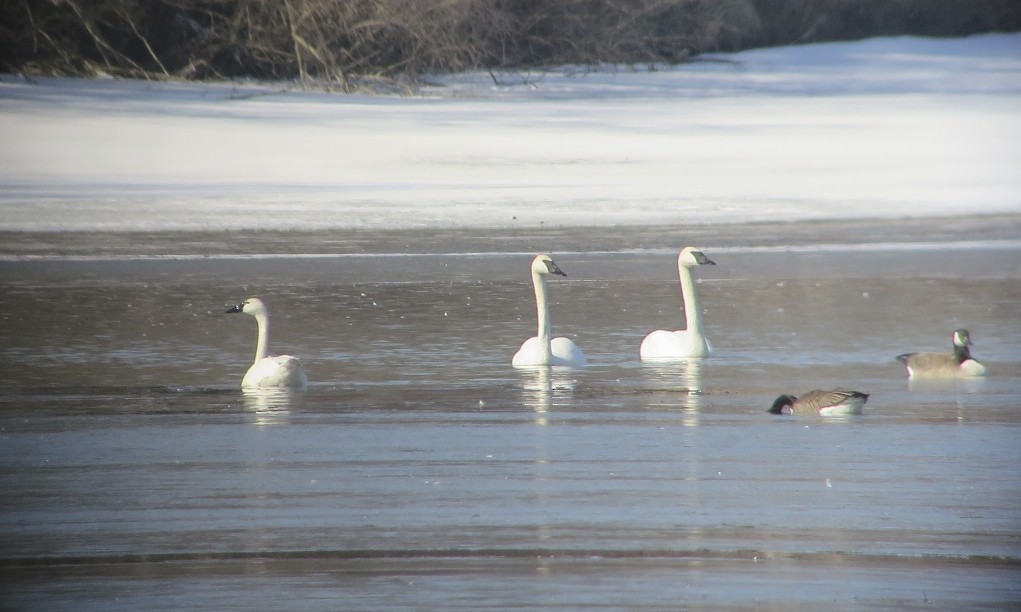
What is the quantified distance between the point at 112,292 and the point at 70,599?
6.99m

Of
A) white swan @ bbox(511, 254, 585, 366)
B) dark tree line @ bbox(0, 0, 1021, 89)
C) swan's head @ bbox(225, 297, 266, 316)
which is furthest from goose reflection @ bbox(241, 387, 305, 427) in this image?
dark tree line @ bbox(0, 0, 1021, 89)

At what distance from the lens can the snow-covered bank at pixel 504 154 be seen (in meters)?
15.4

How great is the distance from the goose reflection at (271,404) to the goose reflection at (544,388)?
3.38 feet

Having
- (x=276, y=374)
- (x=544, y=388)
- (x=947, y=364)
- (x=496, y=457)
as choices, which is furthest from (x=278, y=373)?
(x=947, y=364)

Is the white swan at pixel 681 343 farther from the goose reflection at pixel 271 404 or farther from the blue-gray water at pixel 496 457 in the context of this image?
the goose reflection at pixel 271 404

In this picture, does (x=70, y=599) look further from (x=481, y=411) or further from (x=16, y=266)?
(x=16, y=266)

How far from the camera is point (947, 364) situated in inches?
307

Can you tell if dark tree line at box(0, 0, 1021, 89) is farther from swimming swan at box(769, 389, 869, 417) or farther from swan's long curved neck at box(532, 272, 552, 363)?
swimming swan at box(769, 389, 869, 417)

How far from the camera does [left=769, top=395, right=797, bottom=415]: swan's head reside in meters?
6.96

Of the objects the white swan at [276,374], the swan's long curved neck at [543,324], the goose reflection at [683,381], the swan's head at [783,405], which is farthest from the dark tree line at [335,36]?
the swan's head at [783,405]

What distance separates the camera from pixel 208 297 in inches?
433

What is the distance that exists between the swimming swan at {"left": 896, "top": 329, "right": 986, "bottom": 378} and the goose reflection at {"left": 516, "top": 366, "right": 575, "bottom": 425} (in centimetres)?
161

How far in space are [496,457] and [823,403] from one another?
5.08 feet

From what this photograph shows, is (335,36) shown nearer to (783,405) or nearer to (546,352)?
(546,352)
